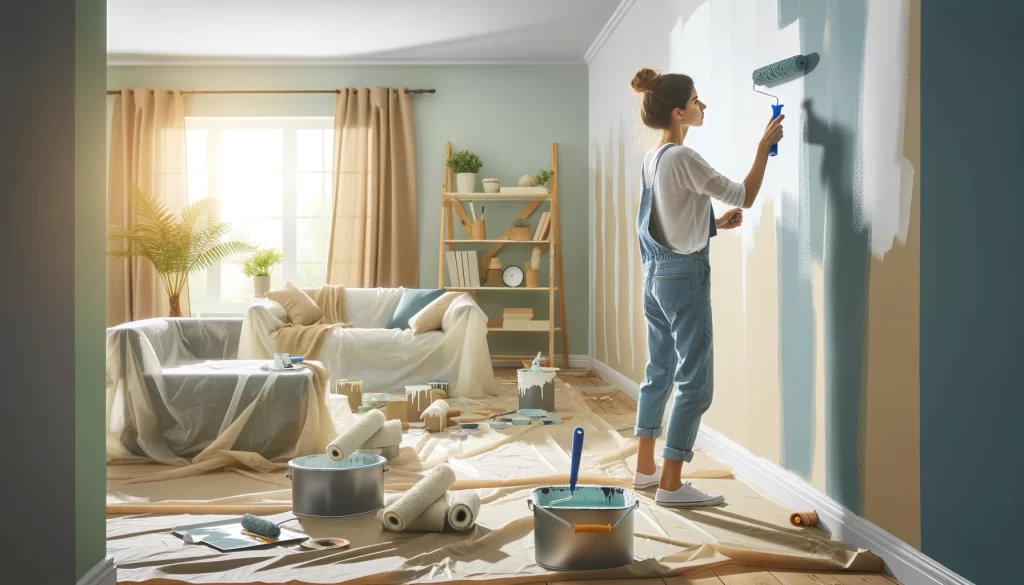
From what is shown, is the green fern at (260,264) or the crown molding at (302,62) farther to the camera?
the crown molding at (302,62)

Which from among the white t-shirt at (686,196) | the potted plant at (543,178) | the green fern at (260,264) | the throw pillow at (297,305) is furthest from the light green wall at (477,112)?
the white t-shirt at (686,196)

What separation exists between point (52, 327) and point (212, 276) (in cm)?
572

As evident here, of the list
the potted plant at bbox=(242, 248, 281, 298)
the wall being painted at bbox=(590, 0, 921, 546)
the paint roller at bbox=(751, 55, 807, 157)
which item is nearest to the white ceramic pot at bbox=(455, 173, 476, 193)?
the potted plant at bbox=(242, 248, 281, 298)

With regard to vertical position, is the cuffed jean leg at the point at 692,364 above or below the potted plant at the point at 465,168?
below

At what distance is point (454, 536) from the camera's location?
237 cm

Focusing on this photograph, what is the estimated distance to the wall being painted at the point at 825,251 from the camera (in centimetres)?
203

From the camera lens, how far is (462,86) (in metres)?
7.03

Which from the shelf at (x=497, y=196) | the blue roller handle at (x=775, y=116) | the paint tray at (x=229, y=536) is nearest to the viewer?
the paint tray at (x=229, y=536)

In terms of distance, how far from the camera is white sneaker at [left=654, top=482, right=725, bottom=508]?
8.77ft

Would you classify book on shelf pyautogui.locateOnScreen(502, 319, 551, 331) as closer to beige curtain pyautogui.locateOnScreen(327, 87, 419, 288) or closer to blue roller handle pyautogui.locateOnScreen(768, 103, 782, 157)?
beige curtain pyautogui.locateOnScreen(327, 87, 419, 288)

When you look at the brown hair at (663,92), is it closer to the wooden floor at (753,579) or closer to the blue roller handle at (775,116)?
the blue roller handle at (775,116)

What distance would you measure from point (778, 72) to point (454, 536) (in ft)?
5.53

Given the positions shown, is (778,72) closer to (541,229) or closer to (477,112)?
(541,229)

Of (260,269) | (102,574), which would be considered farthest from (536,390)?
(260,269)
